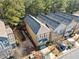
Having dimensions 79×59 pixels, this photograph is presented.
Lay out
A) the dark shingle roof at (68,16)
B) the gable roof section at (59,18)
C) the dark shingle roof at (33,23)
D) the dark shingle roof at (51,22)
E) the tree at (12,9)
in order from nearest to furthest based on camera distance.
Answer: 1. the dark shingle roof at (33,23)
2. the tree at (12,9)
3. the dark shingle roof at (51,22)
4. the gable roof section at (59,18)
5. the dark shingle roof at (68,16)

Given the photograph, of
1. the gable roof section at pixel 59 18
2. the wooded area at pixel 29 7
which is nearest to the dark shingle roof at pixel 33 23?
the wooded area at pixel 29 7

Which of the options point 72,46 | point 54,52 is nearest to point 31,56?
point 54,52

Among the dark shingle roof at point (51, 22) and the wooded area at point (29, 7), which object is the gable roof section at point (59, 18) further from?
the wooded area at point (29, 7)

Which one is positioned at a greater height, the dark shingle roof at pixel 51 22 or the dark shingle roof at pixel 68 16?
the dark shingle roof at pixel 68 16

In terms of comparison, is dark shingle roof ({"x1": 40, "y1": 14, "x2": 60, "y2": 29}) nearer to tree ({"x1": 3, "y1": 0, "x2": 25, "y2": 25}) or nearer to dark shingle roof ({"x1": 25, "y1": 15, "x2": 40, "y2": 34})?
dark shingle roof ({"x1": 25, "y1": 15, "x2": 40, "y2": 34})

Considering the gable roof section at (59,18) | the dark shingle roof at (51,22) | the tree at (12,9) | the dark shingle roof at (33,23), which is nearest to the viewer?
the dark shingle roof at (33,23)

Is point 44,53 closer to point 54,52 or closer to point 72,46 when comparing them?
point 54,52

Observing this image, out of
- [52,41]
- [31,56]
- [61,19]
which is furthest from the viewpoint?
[61,19]
